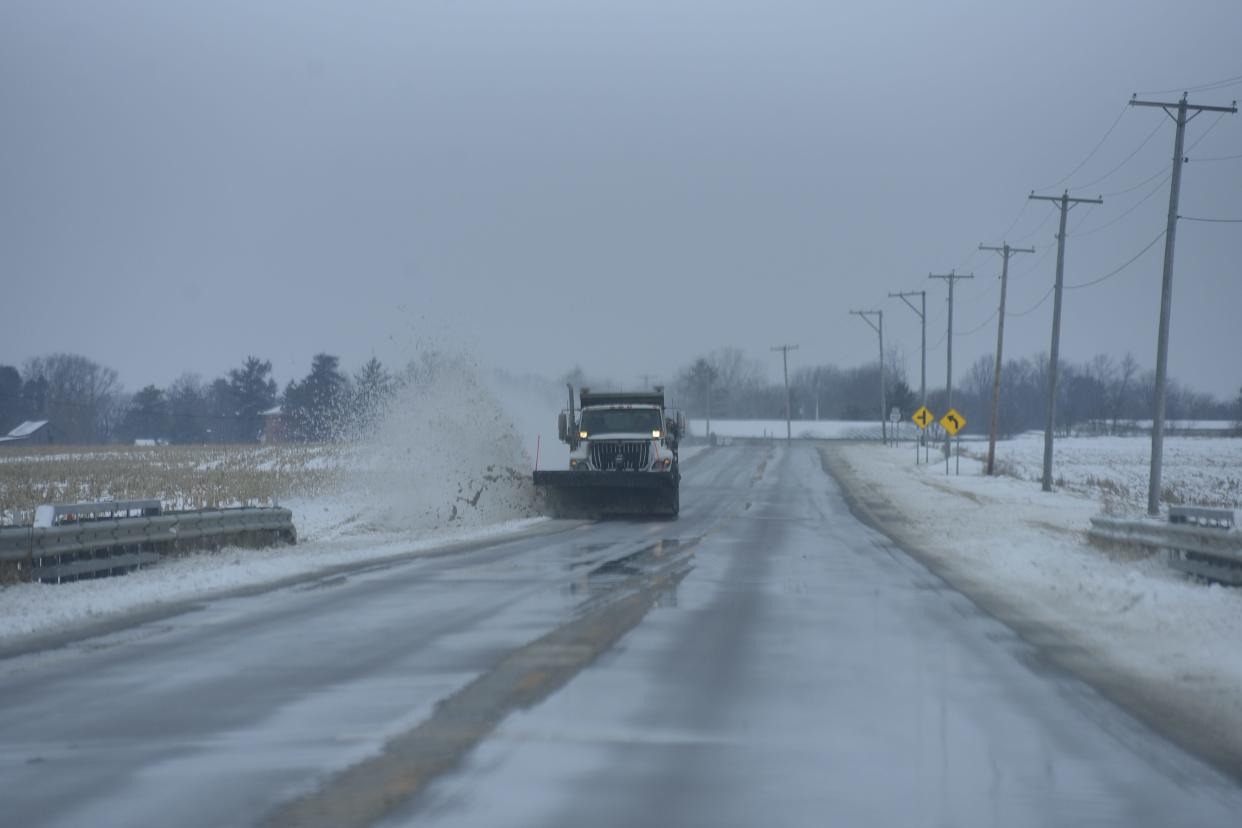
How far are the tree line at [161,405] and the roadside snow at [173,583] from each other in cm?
8025

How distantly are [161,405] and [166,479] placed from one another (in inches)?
3373

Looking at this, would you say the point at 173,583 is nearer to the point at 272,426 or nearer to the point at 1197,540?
the point at 1197,540

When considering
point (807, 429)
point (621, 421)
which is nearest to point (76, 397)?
point (807, 429)

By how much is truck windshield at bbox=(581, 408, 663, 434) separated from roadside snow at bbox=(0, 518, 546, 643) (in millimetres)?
7519

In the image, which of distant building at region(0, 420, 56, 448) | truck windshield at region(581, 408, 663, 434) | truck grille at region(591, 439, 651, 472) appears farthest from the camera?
distant building at region(0, 420, 56, 448)

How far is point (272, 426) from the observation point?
121875mm

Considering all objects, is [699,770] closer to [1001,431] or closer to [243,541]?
[243,541]

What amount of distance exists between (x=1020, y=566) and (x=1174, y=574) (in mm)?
2098

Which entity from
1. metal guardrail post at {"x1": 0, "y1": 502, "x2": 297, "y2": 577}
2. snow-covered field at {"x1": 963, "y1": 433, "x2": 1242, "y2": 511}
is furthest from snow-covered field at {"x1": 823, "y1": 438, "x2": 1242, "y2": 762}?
metal guardrail post at {"x1": 0, "y1": 502, "x2": 297, "y2": 577}

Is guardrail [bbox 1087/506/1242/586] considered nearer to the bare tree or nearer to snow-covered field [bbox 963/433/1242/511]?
snow-covered field [bbox 963/433/1242/511]

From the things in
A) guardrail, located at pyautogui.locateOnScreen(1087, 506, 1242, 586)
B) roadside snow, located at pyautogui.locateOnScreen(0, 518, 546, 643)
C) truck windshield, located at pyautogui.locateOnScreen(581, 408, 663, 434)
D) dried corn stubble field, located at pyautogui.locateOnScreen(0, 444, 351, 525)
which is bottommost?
dried corn stubble field, located at pyautogui.locateOnScreen(0, 444, 351, 525)

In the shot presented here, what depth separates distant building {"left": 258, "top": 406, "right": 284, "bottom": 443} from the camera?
11956cm

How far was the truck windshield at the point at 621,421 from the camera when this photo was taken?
1179 inches

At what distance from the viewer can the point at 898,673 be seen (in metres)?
9.23
